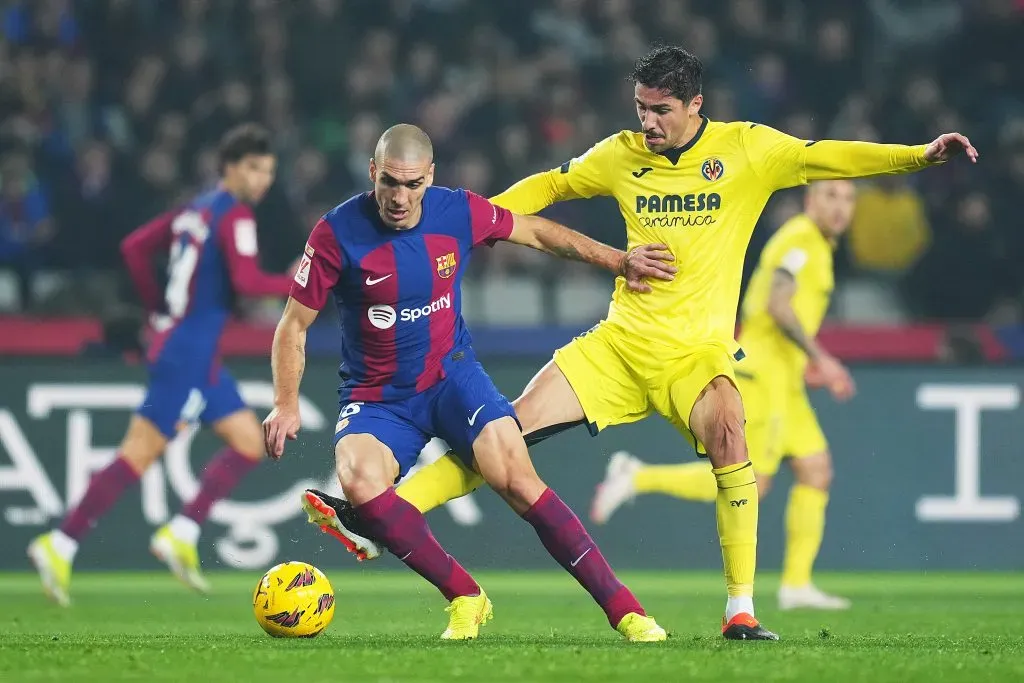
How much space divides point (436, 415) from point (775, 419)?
3.07m

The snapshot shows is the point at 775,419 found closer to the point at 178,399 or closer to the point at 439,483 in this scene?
the point at 439,483

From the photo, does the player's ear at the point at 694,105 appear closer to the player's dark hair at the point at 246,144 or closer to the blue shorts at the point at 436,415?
the blue shorts at the point at 436,415

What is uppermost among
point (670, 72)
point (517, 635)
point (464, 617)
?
point (670, 72)

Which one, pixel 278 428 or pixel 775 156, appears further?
pixel 775 156

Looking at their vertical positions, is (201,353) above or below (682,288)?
below

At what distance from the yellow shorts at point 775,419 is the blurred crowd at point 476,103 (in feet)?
10.9

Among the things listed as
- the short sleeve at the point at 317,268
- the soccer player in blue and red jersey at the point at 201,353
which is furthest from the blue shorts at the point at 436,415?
the soccer player in blue and red jersey at the point at 201,353

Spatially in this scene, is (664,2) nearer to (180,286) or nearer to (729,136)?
(180,286)

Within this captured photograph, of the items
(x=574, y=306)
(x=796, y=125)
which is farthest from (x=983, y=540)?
(x=796, y=125)

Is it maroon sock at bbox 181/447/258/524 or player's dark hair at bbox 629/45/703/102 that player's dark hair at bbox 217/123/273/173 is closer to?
A: maroon sock at bbox 181/447/258/524

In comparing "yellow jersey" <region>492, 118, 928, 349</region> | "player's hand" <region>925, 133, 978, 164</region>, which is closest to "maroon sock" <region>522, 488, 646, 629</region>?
"yellow jersey" <region>492, 118, 928, 349</region>

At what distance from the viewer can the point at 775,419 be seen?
8.93 m

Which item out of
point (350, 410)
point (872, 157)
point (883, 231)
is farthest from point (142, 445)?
point (883, 231)

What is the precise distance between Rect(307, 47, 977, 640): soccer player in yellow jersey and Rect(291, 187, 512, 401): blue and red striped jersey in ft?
1.39
